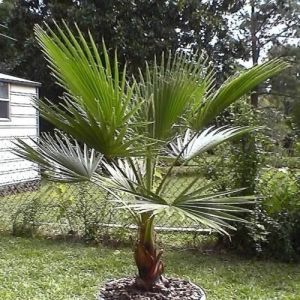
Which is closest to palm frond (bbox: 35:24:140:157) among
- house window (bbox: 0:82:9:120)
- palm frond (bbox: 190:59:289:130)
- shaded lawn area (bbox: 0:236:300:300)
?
palm frond (bbox: 190:59:289:130)

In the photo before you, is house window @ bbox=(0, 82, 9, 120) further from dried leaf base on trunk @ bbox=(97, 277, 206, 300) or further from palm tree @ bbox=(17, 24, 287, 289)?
dried leaf base on trunk @ bbox=(97, 277, 206, 300)

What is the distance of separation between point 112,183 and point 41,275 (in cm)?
211

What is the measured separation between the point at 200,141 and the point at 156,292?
87 cm

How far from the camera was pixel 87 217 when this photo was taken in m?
4.99

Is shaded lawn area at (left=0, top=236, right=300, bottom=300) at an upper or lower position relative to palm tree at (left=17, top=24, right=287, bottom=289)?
lower

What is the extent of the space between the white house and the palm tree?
21.8ft

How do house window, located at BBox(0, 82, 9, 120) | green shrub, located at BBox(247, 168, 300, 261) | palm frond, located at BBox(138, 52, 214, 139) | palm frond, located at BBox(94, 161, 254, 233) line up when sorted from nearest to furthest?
palm frond, located at BBox(94, 161, 254, 233), palm frond, located at BBox(138, 52, 214, 139), green shrub, located at BBox(247, 168, 300, 261), house window, located at BBox(0, 82, 9, 120)

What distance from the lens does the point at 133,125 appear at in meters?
2.23

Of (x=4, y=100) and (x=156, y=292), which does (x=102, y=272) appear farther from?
(x=4, y=100)

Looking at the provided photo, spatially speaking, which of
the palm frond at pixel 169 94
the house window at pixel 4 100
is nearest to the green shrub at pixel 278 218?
the palm frond at pixel 169 94

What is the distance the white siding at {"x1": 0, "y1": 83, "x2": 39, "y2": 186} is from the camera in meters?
9.09

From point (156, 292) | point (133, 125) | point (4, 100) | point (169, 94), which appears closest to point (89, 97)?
point (133, 125)

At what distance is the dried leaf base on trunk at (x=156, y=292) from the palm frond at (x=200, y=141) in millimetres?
713

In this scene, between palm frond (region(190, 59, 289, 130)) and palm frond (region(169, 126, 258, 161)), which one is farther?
palm frond (region(169, 126, 258, 161))
